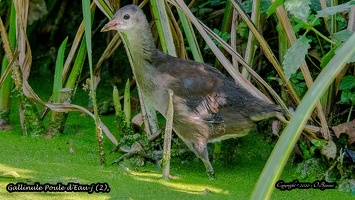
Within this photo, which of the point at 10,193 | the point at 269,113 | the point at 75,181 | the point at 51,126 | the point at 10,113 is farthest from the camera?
the point at 10,113

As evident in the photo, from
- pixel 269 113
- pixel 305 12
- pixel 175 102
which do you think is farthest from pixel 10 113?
pixel 305 12

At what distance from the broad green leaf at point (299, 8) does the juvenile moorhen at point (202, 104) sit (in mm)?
924

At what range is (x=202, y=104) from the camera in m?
3.32

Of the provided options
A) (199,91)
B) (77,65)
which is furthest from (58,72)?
(199,91)

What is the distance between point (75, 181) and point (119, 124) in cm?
77

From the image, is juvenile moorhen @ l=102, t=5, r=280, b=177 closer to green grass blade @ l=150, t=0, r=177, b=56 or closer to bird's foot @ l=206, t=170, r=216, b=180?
bird's foot @ l=206, t=170, r=216, b=180

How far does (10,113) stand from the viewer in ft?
13.0

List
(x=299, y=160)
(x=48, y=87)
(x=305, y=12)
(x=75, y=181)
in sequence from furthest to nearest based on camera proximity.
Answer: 1. (x=48, y=87)
2. (x=299, y=160)
3. (x=75, y=181)
4. (x=305, y=12)

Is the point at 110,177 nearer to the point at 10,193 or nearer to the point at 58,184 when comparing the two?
the point at 58,184

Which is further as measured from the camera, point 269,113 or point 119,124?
point 119,124

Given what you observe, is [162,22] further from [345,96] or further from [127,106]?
[345,96]

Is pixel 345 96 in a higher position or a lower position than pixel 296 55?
lower

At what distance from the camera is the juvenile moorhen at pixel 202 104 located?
3301mm

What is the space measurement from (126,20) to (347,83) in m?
1.21
